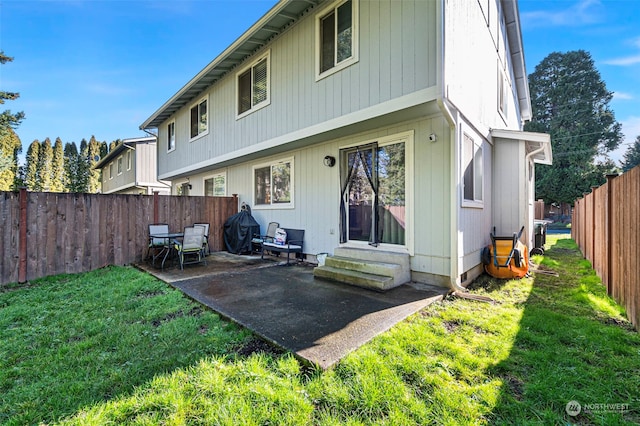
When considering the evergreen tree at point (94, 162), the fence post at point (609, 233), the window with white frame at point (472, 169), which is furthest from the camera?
the evergreen tree at point (94, 162)

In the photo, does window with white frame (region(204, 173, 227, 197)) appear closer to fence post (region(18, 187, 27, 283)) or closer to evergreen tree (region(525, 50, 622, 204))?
fence post (region(18, 187, 27, 283))

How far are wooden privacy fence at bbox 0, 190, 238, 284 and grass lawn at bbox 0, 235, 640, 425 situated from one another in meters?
2.25

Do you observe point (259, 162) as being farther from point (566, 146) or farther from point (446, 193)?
point (566, 146)

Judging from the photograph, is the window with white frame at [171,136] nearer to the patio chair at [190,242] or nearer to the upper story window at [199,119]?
the upper story window at [199,119]

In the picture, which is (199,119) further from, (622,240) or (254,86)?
(622,240)

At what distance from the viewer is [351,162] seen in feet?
19.4

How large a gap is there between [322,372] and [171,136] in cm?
1283

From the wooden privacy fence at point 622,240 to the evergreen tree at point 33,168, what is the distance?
3657 cm

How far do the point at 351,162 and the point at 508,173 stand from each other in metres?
3.96

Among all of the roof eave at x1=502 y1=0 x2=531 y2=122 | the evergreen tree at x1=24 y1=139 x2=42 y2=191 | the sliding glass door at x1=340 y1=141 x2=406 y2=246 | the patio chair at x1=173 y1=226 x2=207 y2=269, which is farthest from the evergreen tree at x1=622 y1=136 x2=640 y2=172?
the evergreen tree at x1=24 y1=139 x2=42 y2=191

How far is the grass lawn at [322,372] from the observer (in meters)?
1.84

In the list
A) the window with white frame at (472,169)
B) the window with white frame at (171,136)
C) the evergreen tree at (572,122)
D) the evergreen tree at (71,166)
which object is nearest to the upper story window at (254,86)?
the window with white frame at (472,169)

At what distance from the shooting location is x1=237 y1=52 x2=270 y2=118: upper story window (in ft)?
23.9
